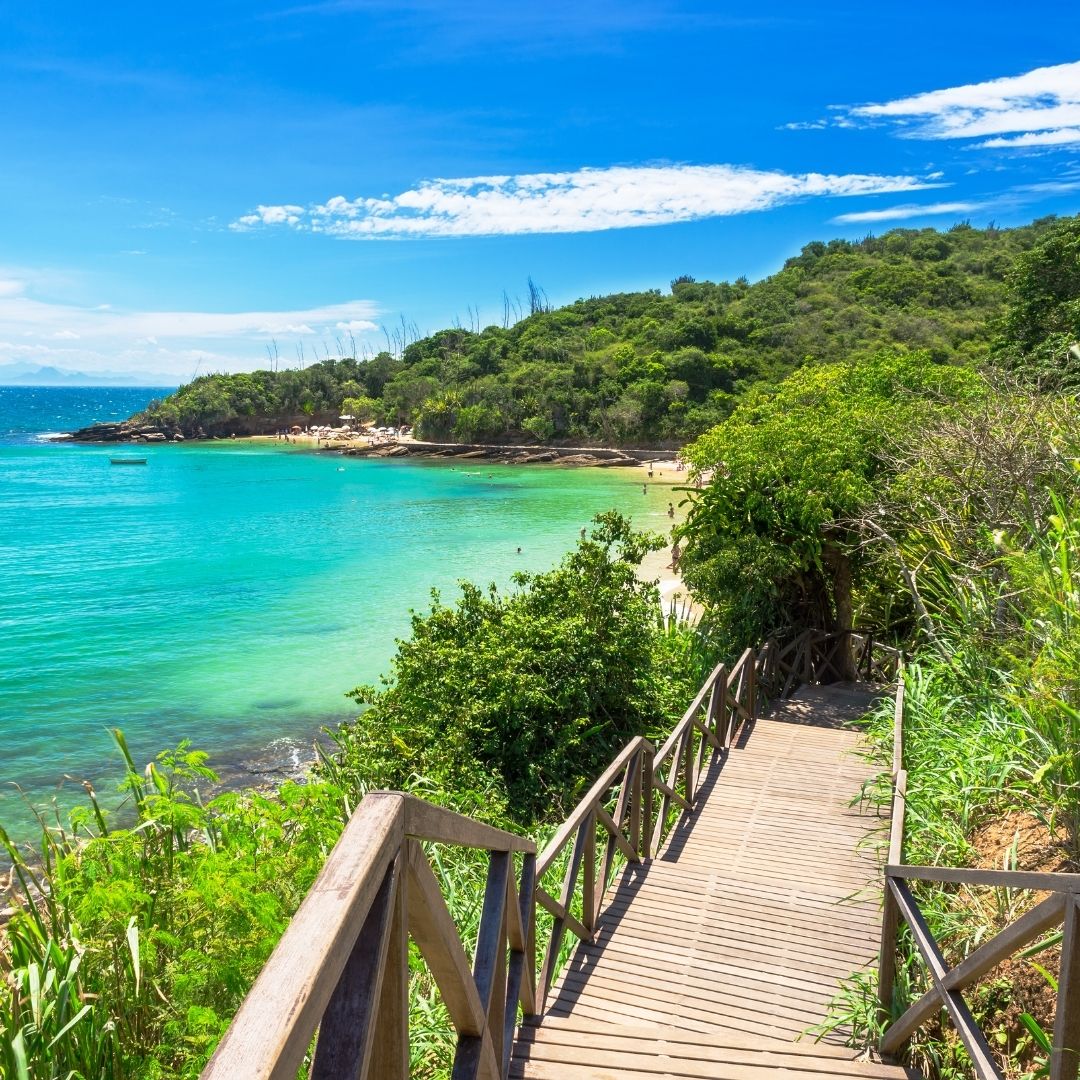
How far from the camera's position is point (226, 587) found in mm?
29500

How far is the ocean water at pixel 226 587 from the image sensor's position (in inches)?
645

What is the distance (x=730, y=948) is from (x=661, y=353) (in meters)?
69.0

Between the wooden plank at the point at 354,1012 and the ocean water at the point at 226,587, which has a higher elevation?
the wooden plank at the point at 354,1012

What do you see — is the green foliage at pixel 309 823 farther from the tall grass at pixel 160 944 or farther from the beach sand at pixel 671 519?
the beach sand at pixel 671 519

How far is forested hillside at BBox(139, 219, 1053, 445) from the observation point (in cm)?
6444

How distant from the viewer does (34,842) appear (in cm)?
1134

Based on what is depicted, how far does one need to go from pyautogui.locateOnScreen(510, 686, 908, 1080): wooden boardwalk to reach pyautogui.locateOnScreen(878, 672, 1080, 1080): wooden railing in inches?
14.3

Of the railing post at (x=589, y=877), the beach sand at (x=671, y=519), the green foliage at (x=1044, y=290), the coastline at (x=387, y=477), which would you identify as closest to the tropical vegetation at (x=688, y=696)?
the railing post at (x=589, y=877)

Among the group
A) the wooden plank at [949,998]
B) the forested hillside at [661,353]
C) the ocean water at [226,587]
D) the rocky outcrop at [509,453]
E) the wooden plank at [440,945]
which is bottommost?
the ocean water at [226,587]

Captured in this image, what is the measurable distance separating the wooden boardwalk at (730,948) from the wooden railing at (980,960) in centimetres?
36

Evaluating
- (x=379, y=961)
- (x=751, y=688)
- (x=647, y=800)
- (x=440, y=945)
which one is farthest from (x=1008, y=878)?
(x=751, y=688)

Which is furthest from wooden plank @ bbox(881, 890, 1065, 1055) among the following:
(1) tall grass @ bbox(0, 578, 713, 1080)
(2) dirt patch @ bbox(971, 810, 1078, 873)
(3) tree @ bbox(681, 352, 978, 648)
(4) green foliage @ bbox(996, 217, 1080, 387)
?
(4) green foliage @ bbox(996, 217, 1080, 387)

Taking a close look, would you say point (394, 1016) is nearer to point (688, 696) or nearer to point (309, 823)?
point (309, 823)

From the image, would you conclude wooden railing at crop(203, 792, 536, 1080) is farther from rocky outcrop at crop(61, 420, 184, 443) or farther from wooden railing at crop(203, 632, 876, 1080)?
rocky outcrop at crop(61, 420, 184, 443)
